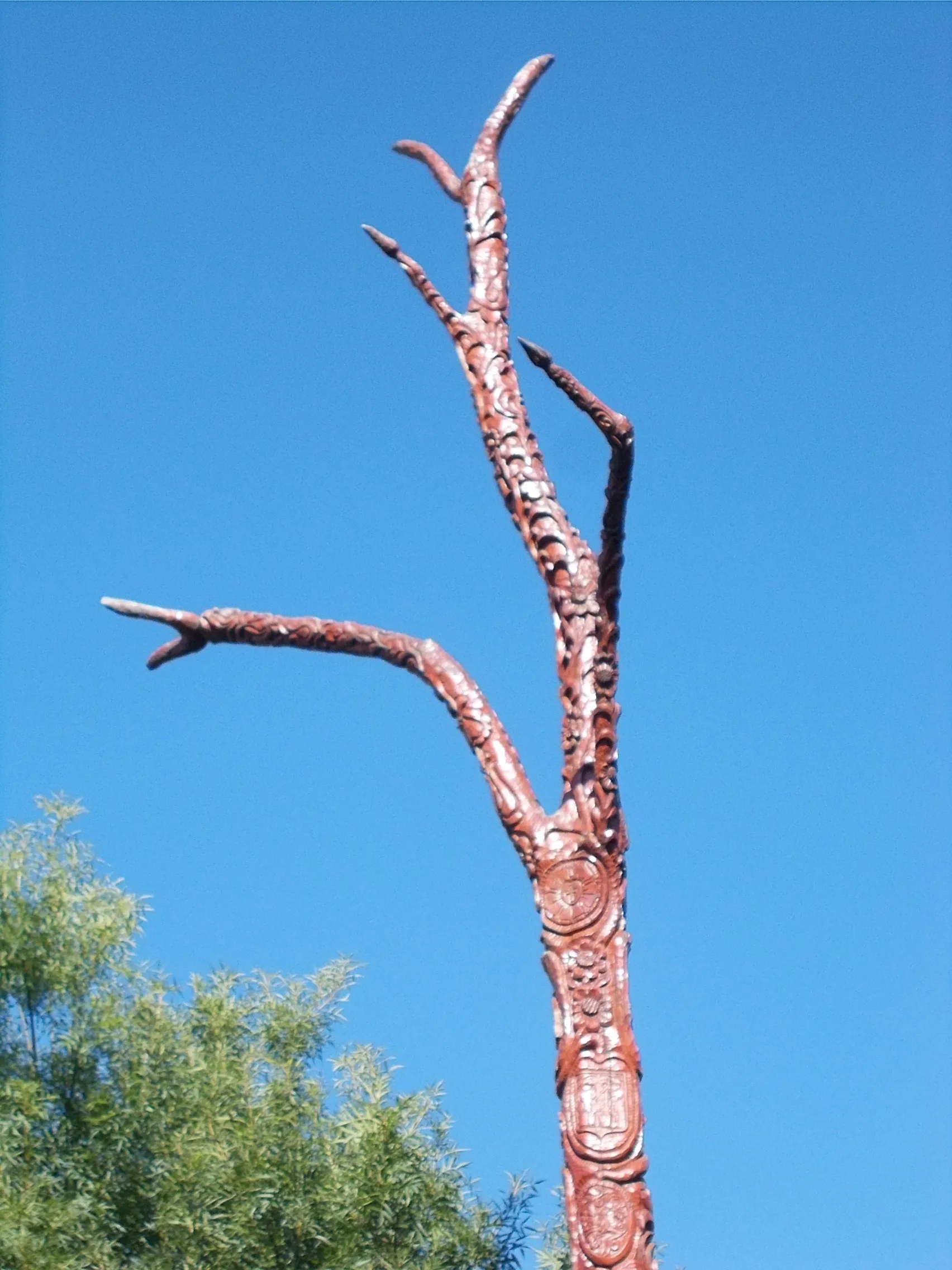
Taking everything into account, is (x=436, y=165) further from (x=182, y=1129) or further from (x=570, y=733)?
(x=182, y=1129)

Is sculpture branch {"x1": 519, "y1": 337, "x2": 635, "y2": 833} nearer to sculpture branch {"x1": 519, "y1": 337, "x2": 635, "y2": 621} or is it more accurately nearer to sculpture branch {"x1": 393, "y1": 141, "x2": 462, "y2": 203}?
sculpture branch {"x1": 519, "y1": 337, "x2": 635, "y2": 621}

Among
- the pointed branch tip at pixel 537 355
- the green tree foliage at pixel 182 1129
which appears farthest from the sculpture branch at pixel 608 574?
the green tree foliage at pixel 182 1129

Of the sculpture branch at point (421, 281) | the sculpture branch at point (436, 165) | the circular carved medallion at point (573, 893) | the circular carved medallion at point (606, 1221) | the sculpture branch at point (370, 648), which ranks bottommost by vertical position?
the circular carved medallion at point (606, 1221)

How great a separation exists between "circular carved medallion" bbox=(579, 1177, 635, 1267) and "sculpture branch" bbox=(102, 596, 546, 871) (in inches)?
30.0

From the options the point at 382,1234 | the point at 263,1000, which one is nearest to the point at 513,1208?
the point at 382,1234

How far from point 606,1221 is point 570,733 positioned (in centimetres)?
91

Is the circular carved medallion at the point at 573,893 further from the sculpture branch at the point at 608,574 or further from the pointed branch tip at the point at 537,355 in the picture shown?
the pointed branch tip at the point at 537,355

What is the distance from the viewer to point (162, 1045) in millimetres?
5707

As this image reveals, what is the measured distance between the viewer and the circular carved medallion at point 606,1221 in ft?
10.00

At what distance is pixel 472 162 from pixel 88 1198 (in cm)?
307

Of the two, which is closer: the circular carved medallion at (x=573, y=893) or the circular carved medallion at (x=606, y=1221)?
the circular carved medallion at (x=606, y=1221)

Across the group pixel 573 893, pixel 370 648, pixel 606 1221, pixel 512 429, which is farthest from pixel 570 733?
pixel 606 1221

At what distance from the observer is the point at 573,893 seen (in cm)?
333

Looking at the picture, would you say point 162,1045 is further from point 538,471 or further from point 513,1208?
point 538,471
